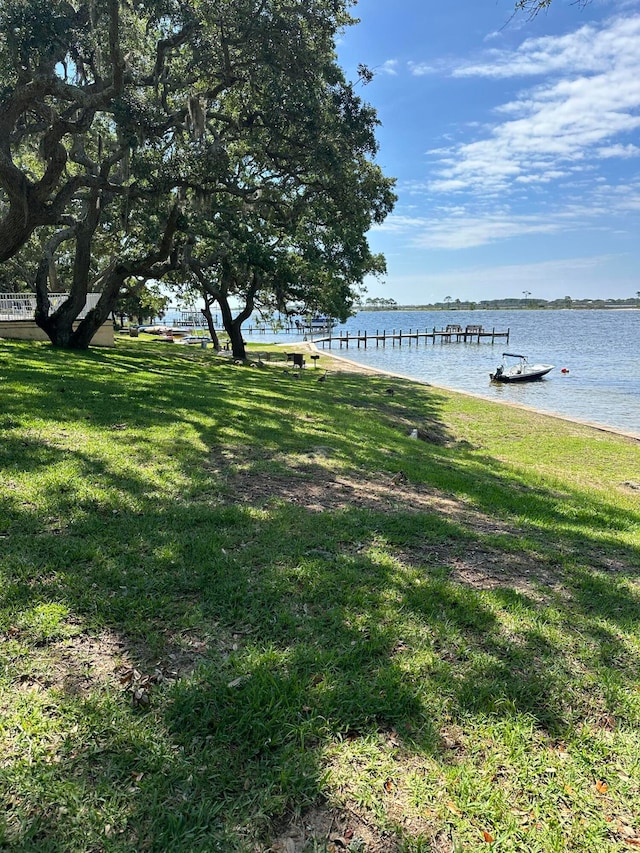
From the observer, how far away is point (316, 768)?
200 cm

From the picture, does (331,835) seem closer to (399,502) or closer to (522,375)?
(399,502)

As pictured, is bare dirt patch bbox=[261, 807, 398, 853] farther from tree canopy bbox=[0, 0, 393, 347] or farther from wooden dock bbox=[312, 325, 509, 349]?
wooden dock bbox=[312, 325, 509, 349]

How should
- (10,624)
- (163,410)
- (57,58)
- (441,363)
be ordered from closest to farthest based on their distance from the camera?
(10,624), (163,410), (57,58), (441,363)

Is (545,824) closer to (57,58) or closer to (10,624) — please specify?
(10,624)

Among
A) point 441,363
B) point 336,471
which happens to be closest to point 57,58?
point 336,471

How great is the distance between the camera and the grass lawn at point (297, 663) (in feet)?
6.01

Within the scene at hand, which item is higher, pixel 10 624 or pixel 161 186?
pixel 161 186

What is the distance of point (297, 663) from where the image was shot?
251cm

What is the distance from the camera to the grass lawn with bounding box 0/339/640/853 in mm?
1833

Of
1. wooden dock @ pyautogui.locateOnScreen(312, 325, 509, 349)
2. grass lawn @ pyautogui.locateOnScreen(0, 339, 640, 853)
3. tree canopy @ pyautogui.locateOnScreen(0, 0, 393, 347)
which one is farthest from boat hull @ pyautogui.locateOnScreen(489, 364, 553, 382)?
wooden dock @ pyautogui.locateOnScreen(312, 325, 509, 349)

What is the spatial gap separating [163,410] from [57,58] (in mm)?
6858

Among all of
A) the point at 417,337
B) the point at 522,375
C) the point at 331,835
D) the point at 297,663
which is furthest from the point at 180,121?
the point at 417,337

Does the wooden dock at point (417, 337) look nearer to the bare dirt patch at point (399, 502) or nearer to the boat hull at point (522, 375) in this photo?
the boat hull at point (522, 375)

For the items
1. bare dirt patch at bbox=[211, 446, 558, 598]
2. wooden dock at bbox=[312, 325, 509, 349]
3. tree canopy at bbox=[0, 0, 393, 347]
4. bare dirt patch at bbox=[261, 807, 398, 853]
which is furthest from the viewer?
wooden dock at bbox=[312, 325, 509, 349]
